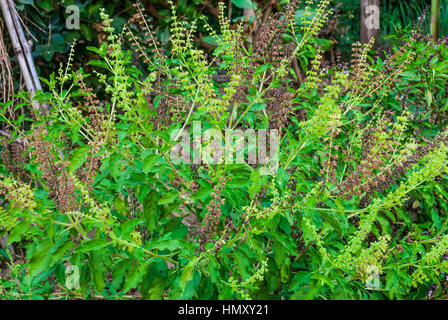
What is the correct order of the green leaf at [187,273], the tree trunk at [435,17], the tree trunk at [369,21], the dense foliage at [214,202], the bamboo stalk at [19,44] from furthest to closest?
the tree trunk at [435,17]
the tree trunk at [369,21]
the bamboo stalk at [19,44]
the dense foliage at [214,202]
the green leaf at [187,273]

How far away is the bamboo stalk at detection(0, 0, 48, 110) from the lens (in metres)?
3.62

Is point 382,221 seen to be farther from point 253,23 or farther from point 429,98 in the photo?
point 253,23

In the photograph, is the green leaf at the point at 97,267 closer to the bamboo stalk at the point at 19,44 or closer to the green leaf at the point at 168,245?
the green leaf at the point at 168,245

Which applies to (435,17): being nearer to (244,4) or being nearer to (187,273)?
(244,4)

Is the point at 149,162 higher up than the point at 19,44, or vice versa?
the point at 19,44

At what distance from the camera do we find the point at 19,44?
3682 millimetres

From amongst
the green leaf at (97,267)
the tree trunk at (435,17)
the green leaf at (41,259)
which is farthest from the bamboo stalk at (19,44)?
the tree trunk at (435,17)

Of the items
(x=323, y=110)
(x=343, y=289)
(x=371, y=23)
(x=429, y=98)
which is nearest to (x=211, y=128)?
(x=323, y=110)

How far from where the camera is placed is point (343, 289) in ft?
7.10

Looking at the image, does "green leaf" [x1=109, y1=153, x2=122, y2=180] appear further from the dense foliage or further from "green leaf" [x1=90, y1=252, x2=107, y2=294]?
"green leaf" [x1=90, y1=252, x2=107, y2=294]

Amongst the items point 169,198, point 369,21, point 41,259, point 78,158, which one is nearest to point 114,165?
point 78,158

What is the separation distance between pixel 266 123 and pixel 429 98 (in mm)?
1209

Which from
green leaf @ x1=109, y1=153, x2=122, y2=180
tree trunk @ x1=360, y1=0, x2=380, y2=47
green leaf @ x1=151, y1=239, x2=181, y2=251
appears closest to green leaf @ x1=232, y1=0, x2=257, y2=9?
tree trunk @ x1=360, y1=0, x2=380, y2=47

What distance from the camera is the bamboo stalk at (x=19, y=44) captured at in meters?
3.62
